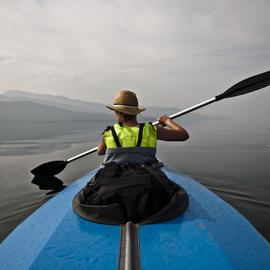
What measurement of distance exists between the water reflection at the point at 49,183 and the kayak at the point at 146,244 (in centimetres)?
384

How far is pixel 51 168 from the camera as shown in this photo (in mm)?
7750

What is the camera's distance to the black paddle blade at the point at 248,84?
17.1ft

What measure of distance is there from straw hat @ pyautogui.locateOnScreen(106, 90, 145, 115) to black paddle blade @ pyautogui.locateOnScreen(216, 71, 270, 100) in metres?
2.51

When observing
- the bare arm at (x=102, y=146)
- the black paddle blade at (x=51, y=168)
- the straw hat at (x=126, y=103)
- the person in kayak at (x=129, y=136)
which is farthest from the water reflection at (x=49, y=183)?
the straw hat at (x=126, y=103)

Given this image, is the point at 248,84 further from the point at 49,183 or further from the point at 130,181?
the point at 49,183

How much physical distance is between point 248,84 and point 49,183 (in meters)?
5.29

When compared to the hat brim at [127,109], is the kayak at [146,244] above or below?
below

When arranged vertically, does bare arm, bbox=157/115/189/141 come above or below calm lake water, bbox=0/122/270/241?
above

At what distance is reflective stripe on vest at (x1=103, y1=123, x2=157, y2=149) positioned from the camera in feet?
10.4

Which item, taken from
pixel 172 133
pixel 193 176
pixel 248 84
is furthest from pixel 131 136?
pixel 193 176

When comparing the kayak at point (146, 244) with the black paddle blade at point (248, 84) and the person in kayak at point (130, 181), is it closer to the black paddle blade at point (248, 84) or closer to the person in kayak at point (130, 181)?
the person in kayak at point (130, 181)

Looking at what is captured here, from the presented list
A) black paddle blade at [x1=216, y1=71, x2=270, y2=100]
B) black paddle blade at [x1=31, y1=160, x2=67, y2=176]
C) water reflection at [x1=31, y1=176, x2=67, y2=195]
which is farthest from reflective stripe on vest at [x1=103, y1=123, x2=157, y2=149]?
black paddle blade at [x1=31, y1=160, x2=67, y2=176]

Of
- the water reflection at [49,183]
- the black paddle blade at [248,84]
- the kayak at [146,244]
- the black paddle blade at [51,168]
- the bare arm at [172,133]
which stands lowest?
the water reflection at [49,183]

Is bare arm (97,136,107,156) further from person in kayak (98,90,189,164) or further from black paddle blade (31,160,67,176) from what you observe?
black paddle blade (31,160,67,176)
